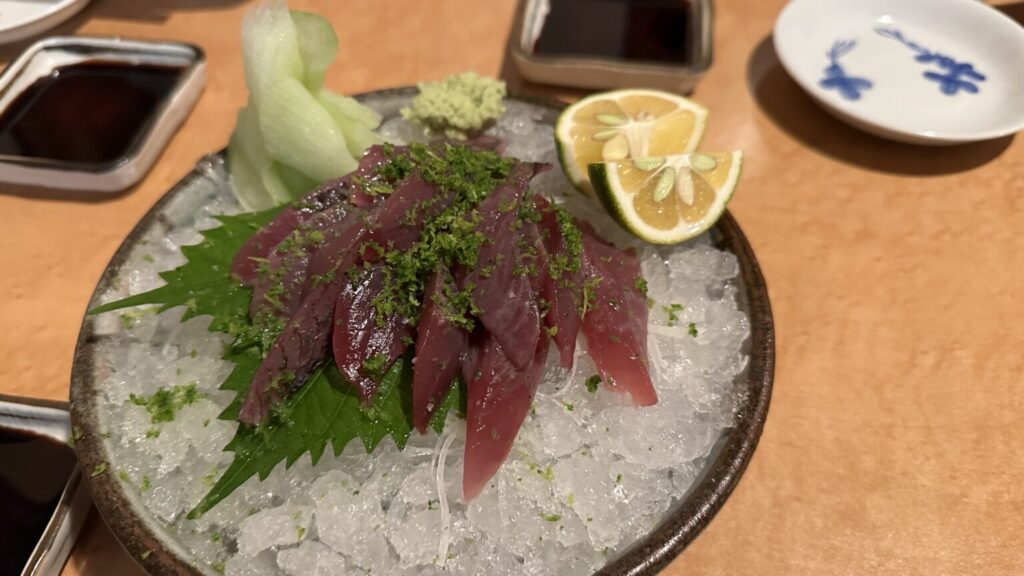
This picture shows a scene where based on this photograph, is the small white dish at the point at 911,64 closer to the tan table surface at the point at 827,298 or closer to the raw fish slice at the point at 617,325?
the tan table surface at the point at 827,298

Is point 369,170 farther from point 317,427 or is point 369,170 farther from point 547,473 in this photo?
point 547,473

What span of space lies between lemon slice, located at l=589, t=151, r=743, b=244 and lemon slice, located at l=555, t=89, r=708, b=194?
15cm

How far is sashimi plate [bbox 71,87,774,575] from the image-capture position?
1.30 m

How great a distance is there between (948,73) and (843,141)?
0.62m

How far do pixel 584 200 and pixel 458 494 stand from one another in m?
0.97

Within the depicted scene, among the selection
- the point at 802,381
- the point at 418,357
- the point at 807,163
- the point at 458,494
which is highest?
the point at 418,357

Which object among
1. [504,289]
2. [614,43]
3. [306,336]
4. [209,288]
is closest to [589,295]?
[504,289]

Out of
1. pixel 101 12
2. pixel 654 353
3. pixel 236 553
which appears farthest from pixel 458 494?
pixel 101 12

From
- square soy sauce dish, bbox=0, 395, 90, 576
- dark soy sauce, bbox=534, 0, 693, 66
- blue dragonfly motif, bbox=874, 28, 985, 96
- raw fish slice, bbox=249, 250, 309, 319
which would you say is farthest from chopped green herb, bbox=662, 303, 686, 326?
blue dragonfly motif, bbox=874, 28, 985, 96

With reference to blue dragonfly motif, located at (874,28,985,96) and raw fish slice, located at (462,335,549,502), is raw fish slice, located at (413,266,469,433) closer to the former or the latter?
raw fish slice, located at (462,335,549,502)

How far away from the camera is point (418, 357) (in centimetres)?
138

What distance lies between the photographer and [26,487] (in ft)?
5.09

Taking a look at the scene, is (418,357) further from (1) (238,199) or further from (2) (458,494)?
(1) (238,199)

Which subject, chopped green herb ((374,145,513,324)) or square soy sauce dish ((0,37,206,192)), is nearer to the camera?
chopped green herb ((374,145,513,324))
